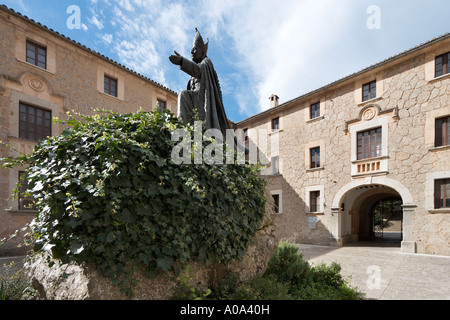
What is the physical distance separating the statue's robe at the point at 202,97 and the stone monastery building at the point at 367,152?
493 cm

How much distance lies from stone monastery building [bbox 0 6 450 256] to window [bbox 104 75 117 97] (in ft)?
0.18

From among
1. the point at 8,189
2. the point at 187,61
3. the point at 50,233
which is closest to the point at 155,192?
the point at 50,233

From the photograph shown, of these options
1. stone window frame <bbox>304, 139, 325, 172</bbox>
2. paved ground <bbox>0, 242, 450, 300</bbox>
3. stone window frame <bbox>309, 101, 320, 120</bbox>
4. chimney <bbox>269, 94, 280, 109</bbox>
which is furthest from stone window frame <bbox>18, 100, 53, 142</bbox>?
chimney <bbox>269, 94, 280, 109</bbox>

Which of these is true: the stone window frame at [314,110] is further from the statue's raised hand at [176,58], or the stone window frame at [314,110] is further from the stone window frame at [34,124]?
the stone window frame at [34,124]

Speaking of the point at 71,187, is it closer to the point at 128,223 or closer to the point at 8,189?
the point at 128,223

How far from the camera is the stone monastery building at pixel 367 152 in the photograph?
10977 mm

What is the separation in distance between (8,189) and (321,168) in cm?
1508

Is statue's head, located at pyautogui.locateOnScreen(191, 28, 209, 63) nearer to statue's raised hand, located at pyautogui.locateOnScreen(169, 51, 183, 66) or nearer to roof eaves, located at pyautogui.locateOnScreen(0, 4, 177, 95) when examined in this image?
statue's raised hand, located at pyautogui.locateOnScreen(169, 51, 183, 66)

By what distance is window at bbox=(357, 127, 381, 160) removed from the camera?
508 inches

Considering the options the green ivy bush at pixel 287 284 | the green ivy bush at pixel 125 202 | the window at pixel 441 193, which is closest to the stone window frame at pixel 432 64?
the window at pixel 441 193

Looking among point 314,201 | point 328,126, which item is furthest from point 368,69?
point 314,201

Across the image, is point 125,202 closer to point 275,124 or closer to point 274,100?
point 275,124

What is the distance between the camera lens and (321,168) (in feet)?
49.0

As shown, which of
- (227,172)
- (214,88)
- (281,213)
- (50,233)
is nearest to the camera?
(50,233)
